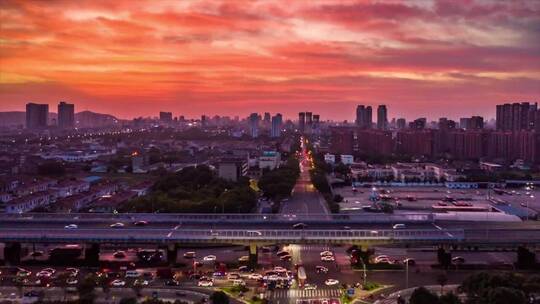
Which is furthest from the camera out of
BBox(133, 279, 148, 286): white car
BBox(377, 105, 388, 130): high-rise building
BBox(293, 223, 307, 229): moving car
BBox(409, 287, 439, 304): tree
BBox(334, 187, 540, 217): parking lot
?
BBox(377, 105, 388, 130): high-rise building

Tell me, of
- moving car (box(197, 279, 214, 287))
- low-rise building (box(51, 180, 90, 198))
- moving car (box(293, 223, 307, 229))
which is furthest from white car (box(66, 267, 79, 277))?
low-rise building (box(51, 180, 90, 198))

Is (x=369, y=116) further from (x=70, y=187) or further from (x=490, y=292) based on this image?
(x=490, y=292)

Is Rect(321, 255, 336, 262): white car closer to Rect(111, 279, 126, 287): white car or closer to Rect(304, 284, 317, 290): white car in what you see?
Rect(304, 284, 317, 290): white car

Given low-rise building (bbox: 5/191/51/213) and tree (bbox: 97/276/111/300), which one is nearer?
tree (bbox: 97/276/111/300)

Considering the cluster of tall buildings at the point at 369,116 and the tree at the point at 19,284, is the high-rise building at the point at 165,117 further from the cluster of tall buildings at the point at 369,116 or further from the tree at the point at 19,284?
the tree at the point at 19,284

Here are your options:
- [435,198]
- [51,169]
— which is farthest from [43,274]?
[51,169]

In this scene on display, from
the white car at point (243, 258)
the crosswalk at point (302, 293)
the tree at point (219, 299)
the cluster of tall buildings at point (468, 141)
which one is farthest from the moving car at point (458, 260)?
the cluster of tall buildings at point (468, 141)

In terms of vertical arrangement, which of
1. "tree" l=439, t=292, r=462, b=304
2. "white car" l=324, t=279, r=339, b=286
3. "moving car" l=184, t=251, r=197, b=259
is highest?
"tree" l=439, t=292, r=462, b=304
